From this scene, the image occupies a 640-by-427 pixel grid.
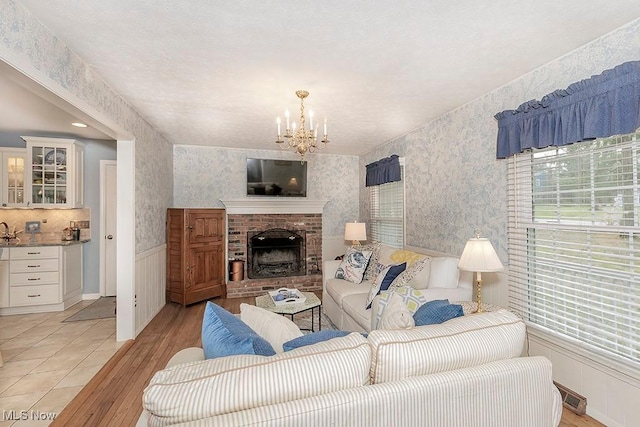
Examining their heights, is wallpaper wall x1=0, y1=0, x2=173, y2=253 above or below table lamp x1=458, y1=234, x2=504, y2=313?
above

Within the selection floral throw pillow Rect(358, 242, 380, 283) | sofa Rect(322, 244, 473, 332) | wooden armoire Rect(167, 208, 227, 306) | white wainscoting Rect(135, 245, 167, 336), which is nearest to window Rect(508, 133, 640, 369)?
sofa Rect(322, 244, 473, 332)

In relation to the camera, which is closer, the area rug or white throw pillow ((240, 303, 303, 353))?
white throw pillow ((240, 303, 303, 353))

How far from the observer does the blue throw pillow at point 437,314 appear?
1.53m

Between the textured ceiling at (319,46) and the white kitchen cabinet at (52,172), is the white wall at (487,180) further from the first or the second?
the white kitchen cabinet at (52,172)

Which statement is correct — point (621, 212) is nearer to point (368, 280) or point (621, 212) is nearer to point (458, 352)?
point (458, 352)

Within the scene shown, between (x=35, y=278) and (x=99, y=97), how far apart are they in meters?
2.94

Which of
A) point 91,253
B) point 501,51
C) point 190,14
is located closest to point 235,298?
point 91,253

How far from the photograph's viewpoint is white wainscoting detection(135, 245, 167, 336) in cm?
341

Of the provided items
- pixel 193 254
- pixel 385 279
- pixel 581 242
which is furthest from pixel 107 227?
pixel 581 242

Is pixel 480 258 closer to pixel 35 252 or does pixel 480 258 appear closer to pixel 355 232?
pixel 355 232

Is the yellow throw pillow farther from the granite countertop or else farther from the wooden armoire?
the granite countertop

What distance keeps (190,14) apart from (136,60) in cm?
80

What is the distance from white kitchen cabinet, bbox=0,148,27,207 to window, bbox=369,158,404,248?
5129 mm

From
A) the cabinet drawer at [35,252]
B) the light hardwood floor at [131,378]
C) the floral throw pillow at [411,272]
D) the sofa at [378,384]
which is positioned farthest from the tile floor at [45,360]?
the floral throw pillow at [411,272]
